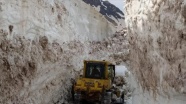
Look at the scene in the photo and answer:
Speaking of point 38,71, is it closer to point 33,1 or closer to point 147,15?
point 33,1

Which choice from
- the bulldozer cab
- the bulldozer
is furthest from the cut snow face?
the bulldozer cab

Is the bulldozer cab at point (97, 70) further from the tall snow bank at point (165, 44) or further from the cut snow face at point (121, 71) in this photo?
the tall snow bank at point (165, 44)

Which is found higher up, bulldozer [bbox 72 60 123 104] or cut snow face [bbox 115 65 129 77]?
cut snow face [bbox 115 65 129 77]

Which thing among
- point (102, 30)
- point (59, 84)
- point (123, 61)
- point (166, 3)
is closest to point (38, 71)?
point (59, 84)

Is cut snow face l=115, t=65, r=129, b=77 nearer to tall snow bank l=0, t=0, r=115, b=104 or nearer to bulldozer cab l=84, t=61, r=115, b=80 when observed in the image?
tall snow bank l=0, t=0, r=115, b=104

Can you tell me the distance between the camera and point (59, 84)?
12.1 meters

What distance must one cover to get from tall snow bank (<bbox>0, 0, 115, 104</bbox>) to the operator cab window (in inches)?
44.7

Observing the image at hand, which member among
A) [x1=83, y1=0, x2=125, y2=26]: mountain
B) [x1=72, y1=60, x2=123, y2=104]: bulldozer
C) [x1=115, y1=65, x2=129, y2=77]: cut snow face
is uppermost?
[x1=83, y1=0, x2=125, y2=26]: mountain

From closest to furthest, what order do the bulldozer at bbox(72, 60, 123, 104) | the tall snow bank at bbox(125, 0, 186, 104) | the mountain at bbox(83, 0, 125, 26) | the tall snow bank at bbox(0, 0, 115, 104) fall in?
the tall snow bank at bbox(125, 0, 186, 104), the tall snow bank at bbox(0, 0, 115, 104), the bulldozer at bbox(72, 60, 123, 104), the mountain at bbox(83, 0, 125, 26)

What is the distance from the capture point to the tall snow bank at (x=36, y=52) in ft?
27.9

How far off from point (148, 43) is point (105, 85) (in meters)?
5.22

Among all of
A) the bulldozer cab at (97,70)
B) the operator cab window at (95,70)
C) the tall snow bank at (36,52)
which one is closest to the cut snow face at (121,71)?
the tall snow bank at (36,52)

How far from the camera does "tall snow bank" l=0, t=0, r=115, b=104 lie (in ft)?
27.9

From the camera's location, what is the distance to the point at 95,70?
12125 mm
